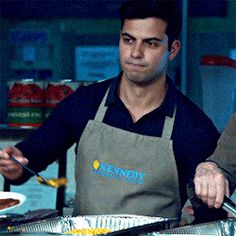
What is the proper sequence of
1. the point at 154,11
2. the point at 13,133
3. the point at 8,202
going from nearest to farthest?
1. the point at 8,202
2. the point at 154,11
3. the point at 13,133

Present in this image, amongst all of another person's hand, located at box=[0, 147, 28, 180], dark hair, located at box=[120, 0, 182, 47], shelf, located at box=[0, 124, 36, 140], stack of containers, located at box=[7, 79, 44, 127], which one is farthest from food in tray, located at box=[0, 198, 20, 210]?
shelf, located at box=[0, 124, 36, 140]

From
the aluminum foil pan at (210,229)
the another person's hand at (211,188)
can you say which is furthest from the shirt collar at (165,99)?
the aluminum foil pan at (210,229)

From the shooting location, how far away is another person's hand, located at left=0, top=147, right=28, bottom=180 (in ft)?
8.89

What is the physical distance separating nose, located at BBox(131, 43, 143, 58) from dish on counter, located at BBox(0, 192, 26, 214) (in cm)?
56

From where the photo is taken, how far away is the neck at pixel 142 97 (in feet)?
9.52

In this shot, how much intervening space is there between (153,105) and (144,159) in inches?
7.4

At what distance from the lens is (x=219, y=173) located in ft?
8.11

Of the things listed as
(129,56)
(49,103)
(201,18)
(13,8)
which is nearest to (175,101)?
(129,56)

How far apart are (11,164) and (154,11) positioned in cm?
66

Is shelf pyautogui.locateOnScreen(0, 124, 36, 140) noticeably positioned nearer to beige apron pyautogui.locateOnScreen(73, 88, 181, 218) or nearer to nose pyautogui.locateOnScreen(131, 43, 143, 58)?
beige apron pyautogui.locateOnScreen(73, 88, 181, 218)

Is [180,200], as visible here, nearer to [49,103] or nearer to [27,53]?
[49,103]

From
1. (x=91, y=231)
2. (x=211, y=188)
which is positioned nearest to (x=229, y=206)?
(x=211, y=188)

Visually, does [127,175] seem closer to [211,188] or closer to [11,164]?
[11,164]

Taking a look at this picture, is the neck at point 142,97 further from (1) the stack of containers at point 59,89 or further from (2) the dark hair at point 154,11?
(1) the stack of containers at point 59,89
